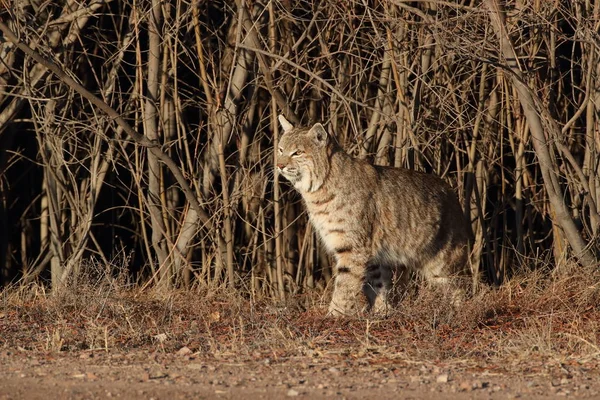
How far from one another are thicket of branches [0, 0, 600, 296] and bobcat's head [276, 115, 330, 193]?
1.01 ft

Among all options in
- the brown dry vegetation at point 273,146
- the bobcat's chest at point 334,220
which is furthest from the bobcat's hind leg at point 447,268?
the bobcat's chest at point 334,220

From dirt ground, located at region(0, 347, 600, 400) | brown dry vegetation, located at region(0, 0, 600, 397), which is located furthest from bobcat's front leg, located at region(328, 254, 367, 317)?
dirt ground, located at region(0, 347, 600, 400)

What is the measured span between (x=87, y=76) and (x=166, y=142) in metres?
1.45

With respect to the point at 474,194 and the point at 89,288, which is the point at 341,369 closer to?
the point at 89,288

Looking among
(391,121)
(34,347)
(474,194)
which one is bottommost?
(34,347)

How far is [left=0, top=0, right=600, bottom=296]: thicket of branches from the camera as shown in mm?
7445

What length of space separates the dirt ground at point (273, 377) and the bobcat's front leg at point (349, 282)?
175cm

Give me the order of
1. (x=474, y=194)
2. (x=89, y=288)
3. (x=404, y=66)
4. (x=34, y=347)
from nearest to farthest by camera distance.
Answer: (x=34, y=347) < (x=89, y=288) < (x=404, y=66) < (x=474, y=194)

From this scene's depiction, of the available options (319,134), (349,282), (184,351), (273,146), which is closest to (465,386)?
(184,351)

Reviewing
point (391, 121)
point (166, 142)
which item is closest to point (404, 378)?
point (391, 121)

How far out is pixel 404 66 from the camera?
24.0 feet

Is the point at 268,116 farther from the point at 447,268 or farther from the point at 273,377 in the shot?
the point at 273,377

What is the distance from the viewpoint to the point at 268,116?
8094 millimetres

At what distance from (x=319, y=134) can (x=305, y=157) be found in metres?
0.21
